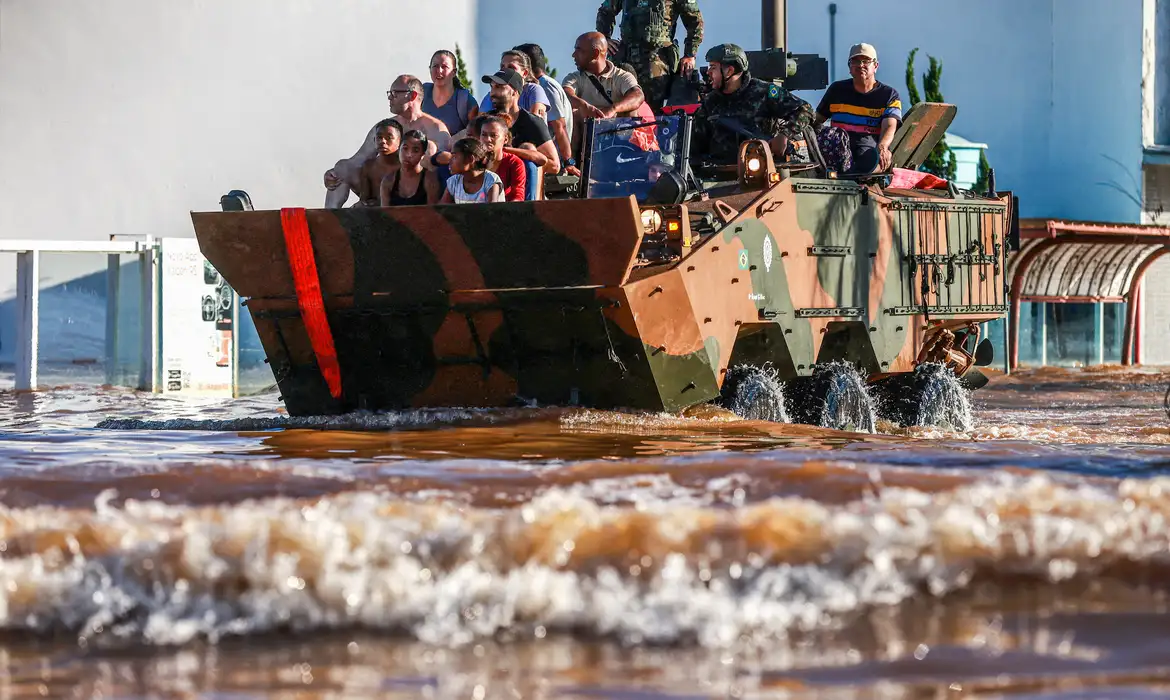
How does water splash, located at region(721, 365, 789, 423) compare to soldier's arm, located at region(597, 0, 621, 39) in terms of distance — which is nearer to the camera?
water splash, located at region(721, 365, 789, 423)

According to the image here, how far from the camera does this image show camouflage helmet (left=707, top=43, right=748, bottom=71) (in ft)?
37.4

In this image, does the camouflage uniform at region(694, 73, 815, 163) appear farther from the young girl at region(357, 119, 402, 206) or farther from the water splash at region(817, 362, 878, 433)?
the young girl at region(357, 119, 402, 206)

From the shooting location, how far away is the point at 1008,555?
5.23 meters

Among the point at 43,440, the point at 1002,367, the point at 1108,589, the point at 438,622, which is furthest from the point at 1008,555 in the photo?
the point at 1002,367

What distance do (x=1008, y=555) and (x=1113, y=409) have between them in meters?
9.61

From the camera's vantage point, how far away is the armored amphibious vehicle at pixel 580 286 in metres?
9.20

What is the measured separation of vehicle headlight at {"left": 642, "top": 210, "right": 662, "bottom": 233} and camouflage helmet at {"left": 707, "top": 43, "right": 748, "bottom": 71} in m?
2.23

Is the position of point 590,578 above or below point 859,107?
below

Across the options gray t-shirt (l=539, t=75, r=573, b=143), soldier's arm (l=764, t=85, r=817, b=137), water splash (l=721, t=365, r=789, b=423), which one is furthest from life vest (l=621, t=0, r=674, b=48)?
water splash (l=721, t=365, r=789, b=423)

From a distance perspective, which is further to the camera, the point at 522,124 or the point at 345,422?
the point at 522,124

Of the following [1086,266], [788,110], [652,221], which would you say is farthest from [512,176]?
[1086,266]

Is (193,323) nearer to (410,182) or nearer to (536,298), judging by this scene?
(410,182)

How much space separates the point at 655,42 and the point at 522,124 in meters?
2.76

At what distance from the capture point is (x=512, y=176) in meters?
10.0
